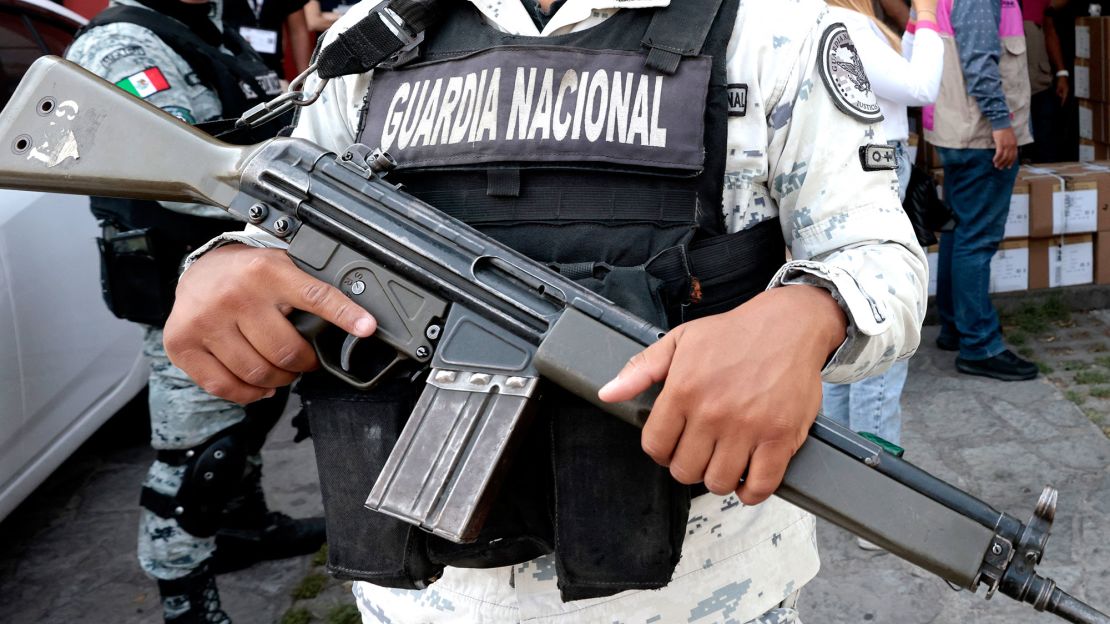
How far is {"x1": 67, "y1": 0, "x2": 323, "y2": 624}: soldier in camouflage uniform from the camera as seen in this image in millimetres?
2316

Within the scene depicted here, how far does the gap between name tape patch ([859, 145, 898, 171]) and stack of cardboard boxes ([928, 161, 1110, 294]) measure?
3759 mm

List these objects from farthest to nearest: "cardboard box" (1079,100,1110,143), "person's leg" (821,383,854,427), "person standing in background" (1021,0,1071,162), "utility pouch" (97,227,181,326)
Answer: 1. "cardboard box" (1079,100,1110,143)
2. "person standing in background" (1021,0,1071,162)
3. "person's leg" (821,383,854,427)
4. "utility pouch" (97,227,181,326)

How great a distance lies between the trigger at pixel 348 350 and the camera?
1.25 meters

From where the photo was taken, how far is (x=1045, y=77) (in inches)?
222

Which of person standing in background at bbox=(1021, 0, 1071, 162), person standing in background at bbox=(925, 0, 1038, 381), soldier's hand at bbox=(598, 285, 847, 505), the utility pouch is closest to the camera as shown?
soldier's hand at bbox=(598, 285, 847, 505)

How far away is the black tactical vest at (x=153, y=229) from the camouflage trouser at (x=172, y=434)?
154mm

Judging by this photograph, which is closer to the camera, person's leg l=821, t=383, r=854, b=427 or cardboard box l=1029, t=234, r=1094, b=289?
person's leg l=821, t=383, r=854, b=427


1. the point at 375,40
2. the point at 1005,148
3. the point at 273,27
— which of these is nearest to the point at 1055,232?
the point at 1005,148

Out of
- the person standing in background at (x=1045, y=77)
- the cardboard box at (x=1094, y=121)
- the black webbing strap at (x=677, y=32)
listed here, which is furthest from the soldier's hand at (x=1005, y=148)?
the black webbing strap at (x=677, y=32)

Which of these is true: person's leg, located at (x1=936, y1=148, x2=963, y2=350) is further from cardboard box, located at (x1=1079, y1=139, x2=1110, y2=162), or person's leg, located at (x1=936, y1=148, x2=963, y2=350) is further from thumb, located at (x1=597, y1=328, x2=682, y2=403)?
thumb, located at (x1=597, y1=328, x2=682, y2=403)

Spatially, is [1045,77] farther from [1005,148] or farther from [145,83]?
[145,83]

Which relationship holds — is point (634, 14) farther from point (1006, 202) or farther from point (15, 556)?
point (1006, 202)

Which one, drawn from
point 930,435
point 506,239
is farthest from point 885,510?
point 930,435

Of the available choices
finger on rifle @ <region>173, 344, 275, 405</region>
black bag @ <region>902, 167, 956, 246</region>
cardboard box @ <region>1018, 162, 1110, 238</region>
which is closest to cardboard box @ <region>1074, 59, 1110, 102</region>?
cardboard box @ <region>1018, 162, 1110, 238</region>
